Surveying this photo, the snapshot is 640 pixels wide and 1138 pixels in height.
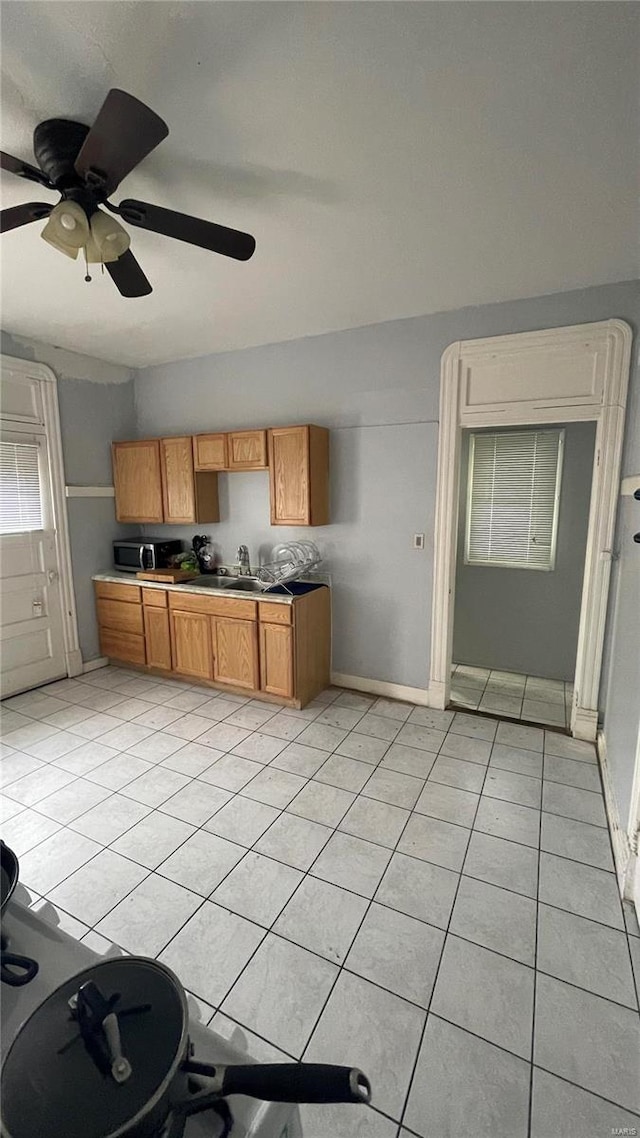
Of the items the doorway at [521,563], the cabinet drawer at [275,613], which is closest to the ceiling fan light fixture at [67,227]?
the cabinet drawer at [275,613]

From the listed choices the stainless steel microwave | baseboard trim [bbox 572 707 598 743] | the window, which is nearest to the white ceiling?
the window

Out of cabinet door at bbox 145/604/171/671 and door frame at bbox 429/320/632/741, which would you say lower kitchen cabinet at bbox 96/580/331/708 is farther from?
door frame at bbox 429/320/632/741

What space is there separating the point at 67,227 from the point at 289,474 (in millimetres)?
2010

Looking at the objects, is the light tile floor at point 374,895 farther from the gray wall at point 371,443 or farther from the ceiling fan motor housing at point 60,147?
the ceiling fan motor housing at point 60,147

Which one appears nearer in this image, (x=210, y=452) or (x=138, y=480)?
(x=210, y=452)

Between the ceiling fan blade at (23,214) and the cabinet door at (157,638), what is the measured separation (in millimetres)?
2753

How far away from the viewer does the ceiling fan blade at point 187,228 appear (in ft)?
5.15

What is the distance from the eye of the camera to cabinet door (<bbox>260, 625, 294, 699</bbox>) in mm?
3346

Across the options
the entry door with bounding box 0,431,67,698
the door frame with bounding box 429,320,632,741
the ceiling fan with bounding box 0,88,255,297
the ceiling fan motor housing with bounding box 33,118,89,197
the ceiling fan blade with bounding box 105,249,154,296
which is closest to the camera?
the ceiling fan with bounding box 0,88,255,297

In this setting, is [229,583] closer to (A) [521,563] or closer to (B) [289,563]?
(B) [289,563]

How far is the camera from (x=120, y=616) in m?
4.18

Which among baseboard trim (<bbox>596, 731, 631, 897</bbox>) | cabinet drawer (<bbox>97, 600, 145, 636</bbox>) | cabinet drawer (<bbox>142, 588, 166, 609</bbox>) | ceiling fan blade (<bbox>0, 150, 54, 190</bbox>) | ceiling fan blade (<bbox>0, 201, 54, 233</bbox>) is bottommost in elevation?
baseboard trim (<bbox>596, 731, 631, 897</bbox>)

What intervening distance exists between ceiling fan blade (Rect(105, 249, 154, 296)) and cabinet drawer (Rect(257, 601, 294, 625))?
2.00 metres

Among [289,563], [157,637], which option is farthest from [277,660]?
[157,637]
